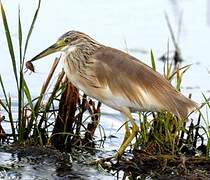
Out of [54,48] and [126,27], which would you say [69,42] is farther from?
[126,27]

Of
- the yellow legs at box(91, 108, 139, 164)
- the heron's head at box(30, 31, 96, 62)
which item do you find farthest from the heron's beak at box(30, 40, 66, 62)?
the yellow legs at box(91, 108, 139, 164)

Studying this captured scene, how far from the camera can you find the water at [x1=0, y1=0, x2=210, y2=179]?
376 inches

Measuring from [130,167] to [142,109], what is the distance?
459 mm

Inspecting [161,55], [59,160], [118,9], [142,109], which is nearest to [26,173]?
[59,160]

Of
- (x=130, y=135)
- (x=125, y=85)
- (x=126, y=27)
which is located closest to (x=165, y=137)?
(x=130, y=135)

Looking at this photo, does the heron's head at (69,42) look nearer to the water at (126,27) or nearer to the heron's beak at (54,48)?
the heron's beak at (54,48)

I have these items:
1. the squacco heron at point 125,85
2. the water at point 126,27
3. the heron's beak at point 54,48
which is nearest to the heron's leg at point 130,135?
the squacco heron at point 125,85

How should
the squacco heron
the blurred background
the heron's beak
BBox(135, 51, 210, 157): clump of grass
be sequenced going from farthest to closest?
1. the blurred background
2. the heron's beak
3. BBox(135, 51, 210, 157): clump of grass
4. the squacco heron

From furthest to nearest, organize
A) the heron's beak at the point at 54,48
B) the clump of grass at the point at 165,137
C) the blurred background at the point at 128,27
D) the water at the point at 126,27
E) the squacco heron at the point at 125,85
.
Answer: the blurred background at the point at 128,27 → the water at the point at 126,27 → the heron's beak at the point at 54,48 → the clump of grass at the point at 165,137 → the squacco heron at the point at 125,85

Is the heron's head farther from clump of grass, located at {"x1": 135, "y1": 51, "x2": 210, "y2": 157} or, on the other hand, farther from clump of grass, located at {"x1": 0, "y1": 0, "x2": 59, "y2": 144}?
clump of grass, located at {"x1": 135, "y1": 51, "x2": 210, "y2": 157}

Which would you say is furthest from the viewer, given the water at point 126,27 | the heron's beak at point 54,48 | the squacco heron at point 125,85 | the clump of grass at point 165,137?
the water at point 126,27

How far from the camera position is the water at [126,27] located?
954cm

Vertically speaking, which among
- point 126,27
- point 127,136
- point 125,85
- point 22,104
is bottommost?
point 127,136

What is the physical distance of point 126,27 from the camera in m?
11.3
